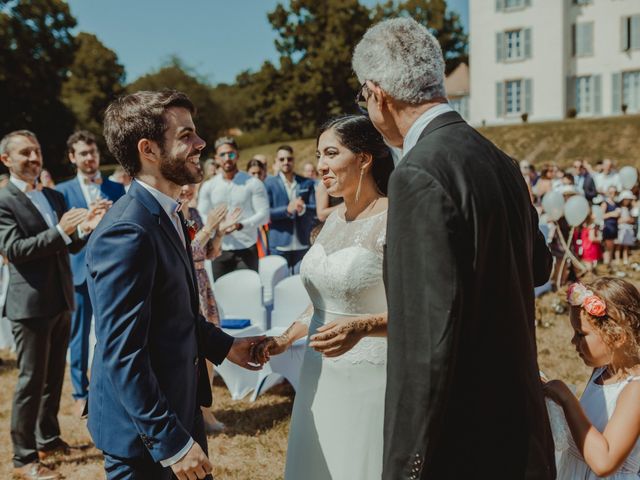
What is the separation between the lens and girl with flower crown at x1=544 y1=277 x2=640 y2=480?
2.36m

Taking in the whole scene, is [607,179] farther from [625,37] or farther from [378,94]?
[625,37]

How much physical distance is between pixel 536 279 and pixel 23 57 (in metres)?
35.5

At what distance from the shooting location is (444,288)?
1.52m

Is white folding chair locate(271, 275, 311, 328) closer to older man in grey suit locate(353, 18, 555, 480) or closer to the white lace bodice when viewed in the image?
the white lace bodice

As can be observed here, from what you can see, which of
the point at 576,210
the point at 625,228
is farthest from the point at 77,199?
the point at 625,228

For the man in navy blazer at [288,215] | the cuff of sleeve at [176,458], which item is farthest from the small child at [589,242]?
the cuff of sleeve at [176,458]

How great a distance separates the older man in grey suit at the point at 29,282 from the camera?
13.5ft

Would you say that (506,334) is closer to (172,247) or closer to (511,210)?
(511,210)

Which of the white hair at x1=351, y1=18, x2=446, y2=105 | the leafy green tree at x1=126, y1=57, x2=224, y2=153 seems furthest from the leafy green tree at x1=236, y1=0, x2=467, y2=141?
the white hair at x1=351, y1=18, x2=446, y2=105

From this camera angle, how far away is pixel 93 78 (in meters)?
52.0

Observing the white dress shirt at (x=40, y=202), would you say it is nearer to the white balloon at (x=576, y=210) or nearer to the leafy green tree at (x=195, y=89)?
the white balloon at (x=576, y=210)

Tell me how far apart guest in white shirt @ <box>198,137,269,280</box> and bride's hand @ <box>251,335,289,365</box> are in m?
4.13

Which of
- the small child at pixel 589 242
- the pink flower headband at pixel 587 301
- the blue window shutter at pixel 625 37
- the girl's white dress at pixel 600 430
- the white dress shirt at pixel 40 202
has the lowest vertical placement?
the small child at pixel 589 242

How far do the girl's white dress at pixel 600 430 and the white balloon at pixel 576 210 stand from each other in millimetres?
8304
